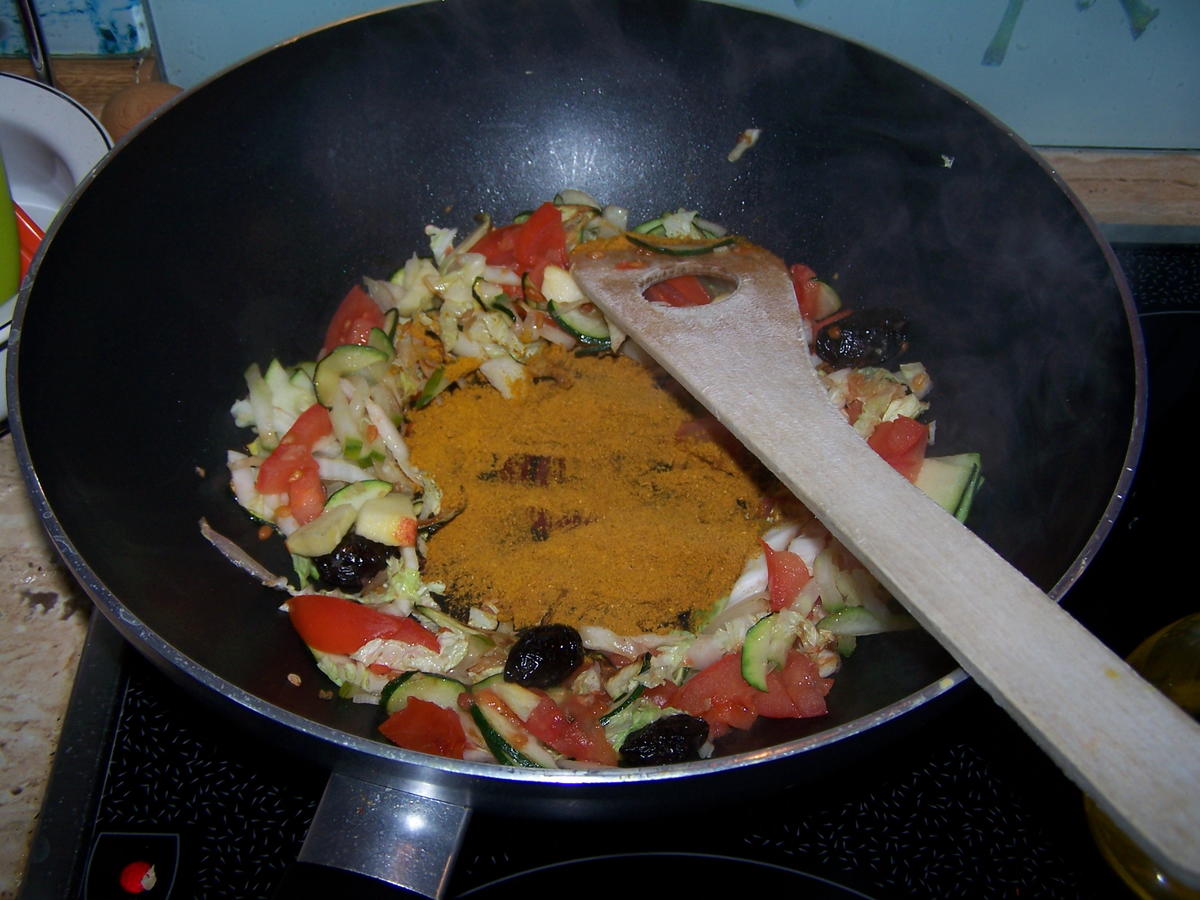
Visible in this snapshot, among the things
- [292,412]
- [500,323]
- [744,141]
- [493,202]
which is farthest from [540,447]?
[744,141]

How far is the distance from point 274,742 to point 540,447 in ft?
2.52

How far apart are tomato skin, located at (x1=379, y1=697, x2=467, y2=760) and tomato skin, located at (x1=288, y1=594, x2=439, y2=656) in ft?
0.48

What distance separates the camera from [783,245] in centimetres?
202

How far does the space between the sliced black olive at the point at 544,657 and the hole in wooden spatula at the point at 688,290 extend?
76cm

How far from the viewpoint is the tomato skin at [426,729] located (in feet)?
4.36

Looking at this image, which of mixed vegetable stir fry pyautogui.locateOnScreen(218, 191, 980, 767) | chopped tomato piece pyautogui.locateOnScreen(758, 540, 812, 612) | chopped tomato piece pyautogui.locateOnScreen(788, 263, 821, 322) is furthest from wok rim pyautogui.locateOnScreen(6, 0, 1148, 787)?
chopped tomato piece pyautogui.locateOnScreen(788, 263, 821, 322)

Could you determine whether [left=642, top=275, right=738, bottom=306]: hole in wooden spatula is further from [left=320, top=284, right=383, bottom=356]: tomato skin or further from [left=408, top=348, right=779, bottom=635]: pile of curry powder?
[left=320, top=284, right=383, bottom=356]: tomato skin

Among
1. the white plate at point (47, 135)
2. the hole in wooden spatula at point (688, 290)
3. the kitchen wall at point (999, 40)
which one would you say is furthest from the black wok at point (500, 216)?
the white plate at point (47, 135)

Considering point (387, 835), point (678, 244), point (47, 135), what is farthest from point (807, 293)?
point (47, 135)

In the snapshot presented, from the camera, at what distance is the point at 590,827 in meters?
1.36

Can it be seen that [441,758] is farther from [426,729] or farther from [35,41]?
[35,41]

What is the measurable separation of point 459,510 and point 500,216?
0.78 meters

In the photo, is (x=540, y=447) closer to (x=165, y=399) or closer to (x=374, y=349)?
(x=374, y=349)

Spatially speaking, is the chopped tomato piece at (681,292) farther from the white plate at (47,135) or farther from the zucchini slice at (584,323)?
the white plate at (47,135)
